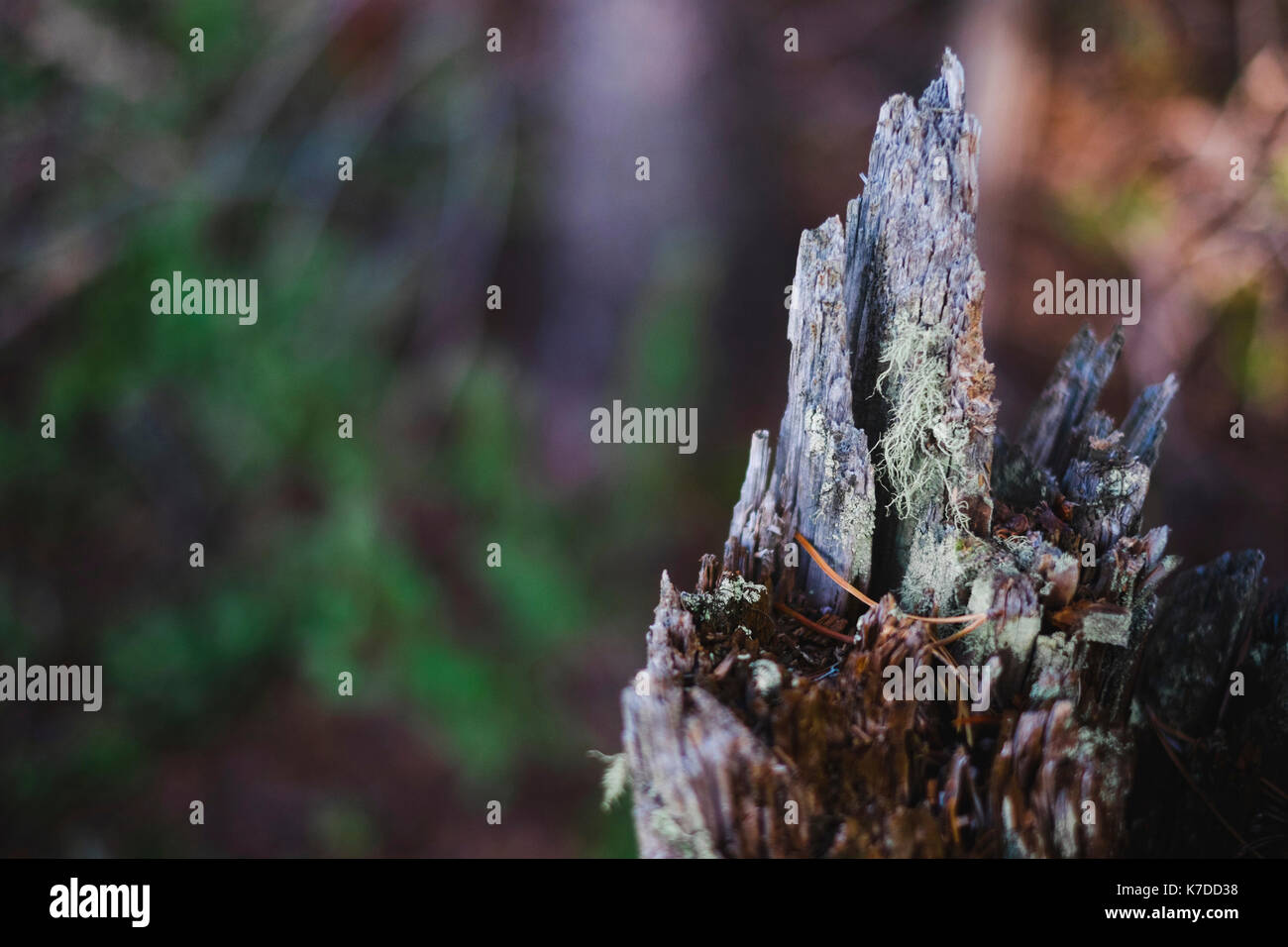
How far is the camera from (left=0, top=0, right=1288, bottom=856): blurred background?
2.67 metres

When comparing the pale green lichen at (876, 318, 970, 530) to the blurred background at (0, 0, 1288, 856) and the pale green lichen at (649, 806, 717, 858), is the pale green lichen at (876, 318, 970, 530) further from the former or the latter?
the blurred background at (0, 0, 1288, 856)

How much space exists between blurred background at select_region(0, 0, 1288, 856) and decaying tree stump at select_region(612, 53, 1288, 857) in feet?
5.24

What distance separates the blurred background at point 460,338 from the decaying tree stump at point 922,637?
62.9 inches

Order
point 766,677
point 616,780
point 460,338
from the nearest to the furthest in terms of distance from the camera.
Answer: point 766,677, point 616,780, point 460,338

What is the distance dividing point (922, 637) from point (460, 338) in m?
2.43

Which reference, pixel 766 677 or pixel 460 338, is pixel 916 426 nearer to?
pixel 766 677

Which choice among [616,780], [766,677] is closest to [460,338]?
[616,780]

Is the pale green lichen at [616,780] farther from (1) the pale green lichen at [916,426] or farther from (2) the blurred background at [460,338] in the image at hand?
(2) the blurred background at [460,338]

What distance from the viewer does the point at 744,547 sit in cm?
105

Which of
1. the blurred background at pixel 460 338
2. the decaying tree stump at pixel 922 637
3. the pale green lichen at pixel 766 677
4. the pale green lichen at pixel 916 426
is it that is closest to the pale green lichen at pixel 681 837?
the decaying tree stump at pixel 922 637

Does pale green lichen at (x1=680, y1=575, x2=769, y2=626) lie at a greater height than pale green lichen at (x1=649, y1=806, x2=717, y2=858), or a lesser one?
greater

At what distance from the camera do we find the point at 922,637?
3.27ft

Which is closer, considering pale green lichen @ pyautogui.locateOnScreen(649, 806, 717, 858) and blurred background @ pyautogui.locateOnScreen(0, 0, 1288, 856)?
pale green lichen @ pyautogui.locateOnScreen(649, 806, 717, 858)

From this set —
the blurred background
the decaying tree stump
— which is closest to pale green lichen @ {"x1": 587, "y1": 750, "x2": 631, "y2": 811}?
the decaying tree stump
